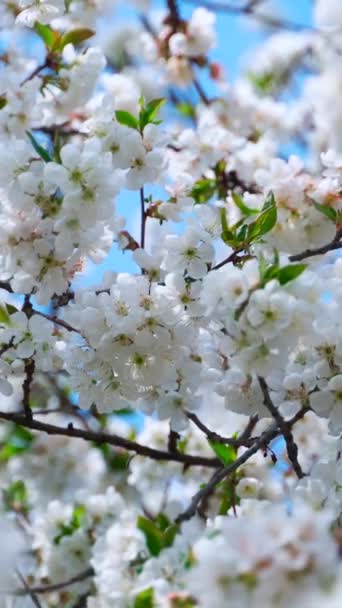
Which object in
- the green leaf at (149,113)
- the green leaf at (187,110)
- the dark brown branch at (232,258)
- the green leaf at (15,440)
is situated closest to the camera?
the dark brown branch at (232,258)

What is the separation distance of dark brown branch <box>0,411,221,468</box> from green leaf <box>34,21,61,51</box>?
1110 millimetres

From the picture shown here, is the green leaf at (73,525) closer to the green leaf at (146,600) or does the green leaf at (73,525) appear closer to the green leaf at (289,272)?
the green leaf at (146,600)

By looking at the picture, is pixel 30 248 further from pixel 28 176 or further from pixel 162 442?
pixel 162 442

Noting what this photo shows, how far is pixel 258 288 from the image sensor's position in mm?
1666

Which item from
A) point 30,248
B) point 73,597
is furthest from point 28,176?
point 73,597

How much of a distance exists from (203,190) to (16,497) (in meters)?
1.67

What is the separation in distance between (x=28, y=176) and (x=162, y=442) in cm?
198

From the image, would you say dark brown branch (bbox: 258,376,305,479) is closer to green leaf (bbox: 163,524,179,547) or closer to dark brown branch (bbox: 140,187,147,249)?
green leaf (bbox: 163,524,179,547)

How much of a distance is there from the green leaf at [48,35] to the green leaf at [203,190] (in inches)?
24.4

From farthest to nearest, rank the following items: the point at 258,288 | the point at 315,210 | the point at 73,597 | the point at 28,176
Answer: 1. the point at 73,597
2. the point at 315,210
3. the point at 28,176
4. the point at 258,288

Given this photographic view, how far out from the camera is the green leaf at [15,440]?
12.7 feet

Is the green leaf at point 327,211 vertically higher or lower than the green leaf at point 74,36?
lower

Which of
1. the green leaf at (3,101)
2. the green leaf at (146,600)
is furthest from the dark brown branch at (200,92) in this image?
the green leaf at (146,600)

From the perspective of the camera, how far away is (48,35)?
2.77 meters
